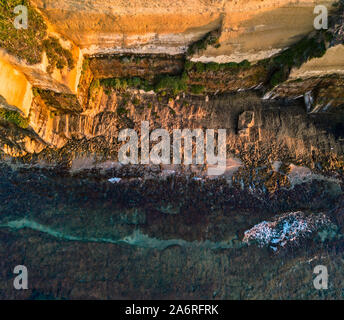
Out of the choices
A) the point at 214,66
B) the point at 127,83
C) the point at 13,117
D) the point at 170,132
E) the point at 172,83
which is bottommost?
the point at 13,117

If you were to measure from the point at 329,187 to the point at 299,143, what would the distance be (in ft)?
8.45

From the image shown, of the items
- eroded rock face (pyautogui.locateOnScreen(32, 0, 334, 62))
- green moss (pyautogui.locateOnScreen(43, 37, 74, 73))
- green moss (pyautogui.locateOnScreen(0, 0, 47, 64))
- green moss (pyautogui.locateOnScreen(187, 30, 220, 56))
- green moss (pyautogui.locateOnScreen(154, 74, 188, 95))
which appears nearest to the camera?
green moss (pyautogui.locateOnScreen(0, 0, 47, 64))

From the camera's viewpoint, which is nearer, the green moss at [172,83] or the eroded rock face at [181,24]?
the eroded rock face at [181,24]

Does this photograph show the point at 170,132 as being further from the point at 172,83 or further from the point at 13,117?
the point at 13,117

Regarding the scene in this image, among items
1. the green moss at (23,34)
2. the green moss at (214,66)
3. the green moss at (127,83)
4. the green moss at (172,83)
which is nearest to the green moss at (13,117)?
the green moss at (23,34)

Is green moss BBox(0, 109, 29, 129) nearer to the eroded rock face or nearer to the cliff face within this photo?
the cliff face

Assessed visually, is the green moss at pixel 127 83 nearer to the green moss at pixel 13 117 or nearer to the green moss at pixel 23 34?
the green moss at pixel 23 34

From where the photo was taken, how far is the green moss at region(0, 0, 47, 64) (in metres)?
7.79

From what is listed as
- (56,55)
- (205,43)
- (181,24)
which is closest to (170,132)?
(205,43)

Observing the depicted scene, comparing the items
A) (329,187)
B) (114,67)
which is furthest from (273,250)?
(114,67)

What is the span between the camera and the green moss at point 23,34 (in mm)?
7793

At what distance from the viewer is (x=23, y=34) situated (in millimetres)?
8234

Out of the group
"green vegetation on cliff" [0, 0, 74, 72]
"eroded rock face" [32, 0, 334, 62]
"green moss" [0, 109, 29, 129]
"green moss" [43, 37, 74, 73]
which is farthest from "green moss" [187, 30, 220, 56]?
"green moss" [0, 109, 29, 129]
